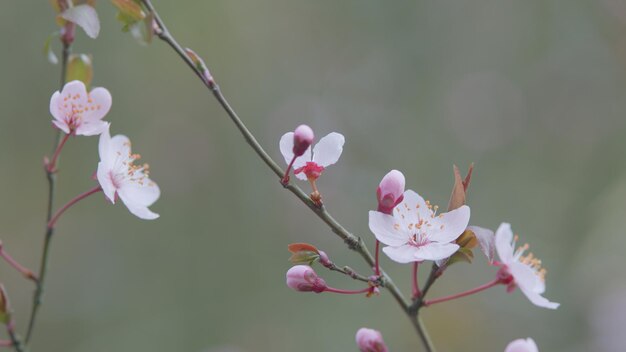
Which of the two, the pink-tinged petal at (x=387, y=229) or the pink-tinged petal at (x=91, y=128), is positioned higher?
the pink-tinged petal at (x=91, y=128)

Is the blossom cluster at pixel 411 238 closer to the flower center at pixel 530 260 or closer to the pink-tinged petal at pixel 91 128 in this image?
the flower center at pixel 530 260

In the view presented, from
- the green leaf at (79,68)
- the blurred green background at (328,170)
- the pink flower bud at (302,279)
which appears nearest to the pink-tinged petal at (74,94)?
the green leaf at (79,68)

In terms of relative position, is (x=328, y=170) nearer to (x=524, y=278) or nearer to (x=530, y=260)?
(x=530, y=260)

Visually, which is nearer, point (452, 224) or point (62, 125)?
point (452, 224)

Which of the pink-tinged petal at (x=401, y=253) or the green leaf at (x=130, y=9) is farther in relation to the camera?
the green leaf at (x=130, y=9)

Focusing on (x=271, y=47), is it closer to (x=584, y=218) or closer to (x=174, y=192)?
(x=174, y=192)

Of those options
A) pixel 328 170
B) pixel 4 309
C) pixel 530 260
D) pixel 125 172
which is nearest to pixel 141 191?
pixel 125 172

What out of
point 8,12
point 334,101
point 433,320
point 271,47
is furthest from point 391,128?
point 8,12
